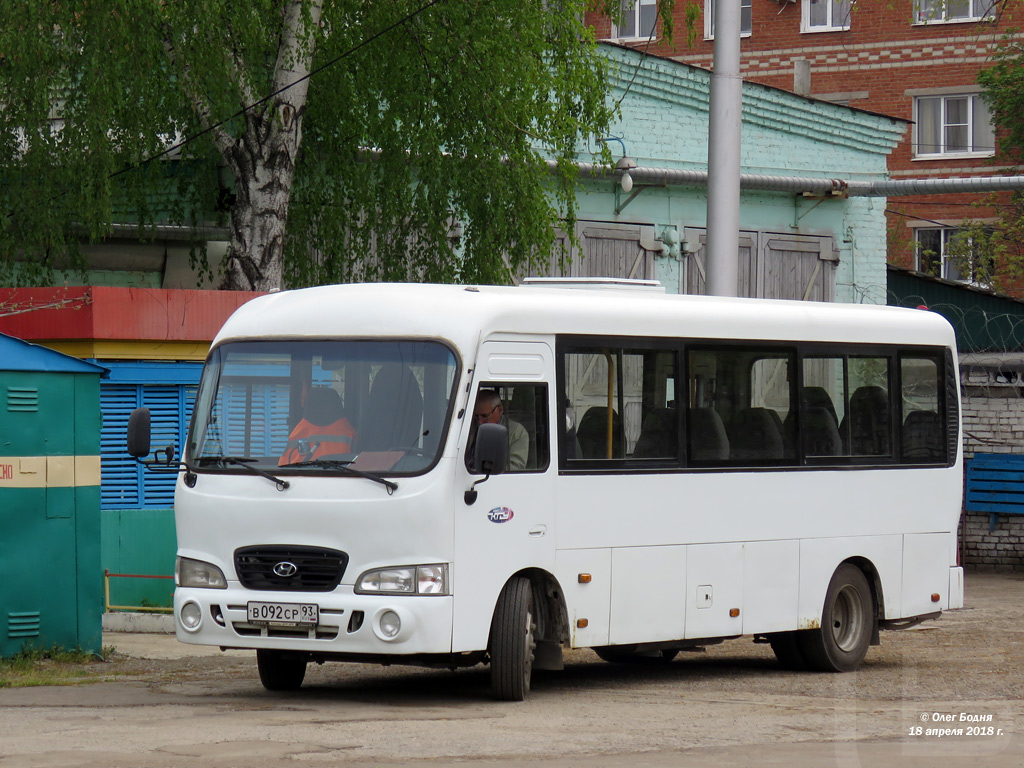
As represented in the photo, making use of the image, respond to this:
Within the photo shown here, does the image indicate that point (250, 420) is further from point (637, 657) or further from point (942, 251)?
point (942, 251)

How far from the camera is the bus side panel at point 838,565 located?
1269 cm

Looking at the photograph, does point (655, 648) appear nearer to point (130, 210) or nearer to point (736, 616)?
point (736, 616)

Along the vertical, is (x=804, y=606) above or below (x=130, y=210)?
below

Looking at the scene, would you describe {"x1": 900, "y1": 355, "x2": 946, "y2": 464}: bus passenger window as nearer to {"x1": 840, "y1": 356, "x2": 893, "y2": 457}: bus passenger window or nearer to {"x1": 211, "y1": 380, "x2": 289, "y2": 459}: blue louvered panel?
{"x1": 840, "y1": 356, "x2": 893, "y2": 457}: bus passenger window

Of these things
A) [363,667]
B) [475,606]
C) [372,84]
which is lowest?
[363,667]

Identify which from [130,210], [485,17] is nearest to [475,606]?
[485,17]

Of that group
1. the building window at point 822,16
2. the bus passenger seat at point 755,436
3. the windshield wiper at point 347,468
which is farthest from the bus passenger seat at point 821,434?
the building window at point 822,16

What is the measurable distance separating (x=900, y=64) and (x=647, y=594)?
36.2m

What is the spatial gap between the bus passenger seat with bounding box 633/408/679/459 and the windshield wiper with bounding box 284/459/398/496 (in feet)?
6.71

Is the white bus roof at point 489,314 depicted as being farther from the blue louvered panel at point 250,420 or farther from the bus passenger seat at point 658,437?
the bus passenger seat at point 658,437

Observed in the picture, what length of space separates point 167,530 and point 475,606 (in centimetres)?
608

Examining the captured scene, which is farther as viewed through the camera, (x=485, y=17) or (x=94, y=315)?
(x=485, y=17)

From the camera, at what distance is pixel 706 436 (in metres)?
12.1

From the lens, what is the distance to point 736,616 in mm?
12125
